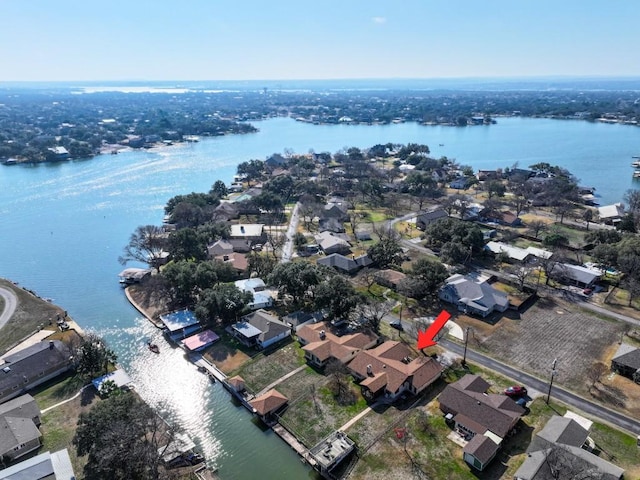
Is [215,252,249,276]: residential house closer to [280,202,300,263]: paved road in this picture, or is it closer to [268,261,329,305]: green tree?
[280,202,300,263]: paved road

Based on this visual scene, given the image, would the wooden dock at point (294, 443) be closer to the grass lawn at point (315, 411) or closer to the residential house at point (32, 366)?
the grass lawn at point (315, 411)

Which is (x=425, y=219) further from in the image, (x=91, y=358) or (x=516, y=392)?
(x=91, y=358)

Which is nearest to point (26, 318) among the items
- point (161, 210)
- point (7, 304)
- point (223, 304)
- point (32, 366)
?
point (7, 304)

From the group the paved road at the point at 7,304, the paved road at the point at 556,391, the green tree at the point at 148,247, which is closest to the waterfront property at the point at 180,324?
the green tree at the point at 148,247

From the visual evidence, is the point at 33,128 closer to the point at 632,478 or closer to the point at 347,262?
the point at 347,262

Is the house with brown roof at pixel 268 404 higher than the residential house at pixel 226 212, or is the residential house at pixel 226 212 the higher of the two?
the residential house at pixel 226 212

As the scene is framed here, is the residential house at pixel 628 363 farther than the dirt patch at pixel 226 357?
No

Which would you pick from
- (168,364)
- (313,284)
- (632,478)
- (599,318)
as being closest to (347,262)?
(313,284)
